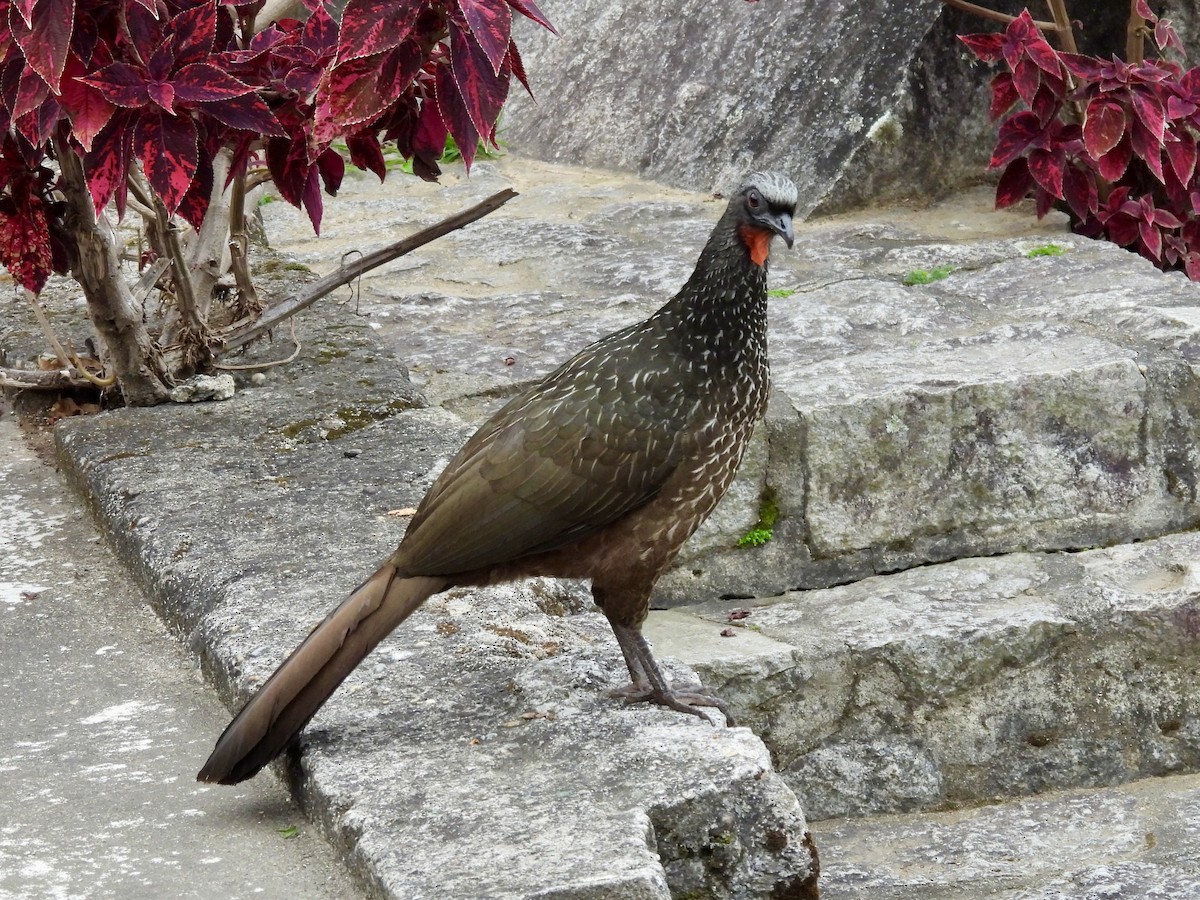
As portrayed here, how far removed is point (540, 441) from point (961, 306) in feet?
7.43

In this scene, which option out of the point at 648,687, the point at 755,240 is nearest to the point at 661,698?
the point at 648,687

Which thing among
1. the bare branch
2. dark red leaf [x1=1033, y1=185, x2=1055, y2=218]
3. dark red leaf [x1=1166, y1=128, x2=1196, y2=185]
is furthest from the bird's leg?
dark red leaf [x1=1166, y1=128, x2=1196, y2=185]

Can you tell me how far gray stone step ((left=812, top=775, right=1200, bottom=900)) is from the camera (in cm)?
336

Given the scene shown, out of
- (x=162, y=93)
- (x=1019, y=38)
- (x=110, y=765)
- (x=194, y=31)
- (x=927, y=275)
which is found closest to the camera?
(x=110, y=765)

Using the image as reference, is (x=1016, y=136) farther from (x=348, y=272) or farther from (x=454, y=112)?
(x=454, y=112)

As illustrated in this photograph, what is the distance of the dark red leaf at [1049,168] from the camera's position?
546cm

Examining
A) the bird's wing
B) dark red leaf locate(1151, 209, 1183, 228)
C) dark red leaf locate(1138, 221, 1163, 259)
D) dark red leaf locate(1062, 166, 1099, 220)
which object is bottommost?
the bird's wing

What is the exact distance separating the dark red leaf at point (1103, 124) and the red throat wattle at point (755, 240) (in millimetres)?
2487

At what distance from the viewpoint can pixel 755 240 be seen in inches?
129

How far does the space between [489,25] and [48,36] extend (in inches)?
35.2

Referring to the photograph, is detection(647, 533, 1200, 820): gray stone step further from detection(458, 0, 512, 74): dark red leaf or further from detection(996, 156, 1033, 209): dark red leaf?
detection(996, 156, 1033, 209): dark red leaf

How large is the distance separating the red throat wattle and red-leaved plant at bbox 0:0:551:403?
2.04 feet

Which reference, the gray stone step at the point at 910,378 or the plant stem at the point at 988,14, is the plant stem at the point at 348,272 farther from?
the plant stem at the point at 988,14

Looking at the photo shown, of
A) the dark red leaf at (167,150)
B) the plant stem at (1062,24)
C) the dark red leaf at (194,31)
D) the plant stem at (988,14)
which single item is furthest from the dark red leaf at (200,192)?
the plant stem at (1062,24)
